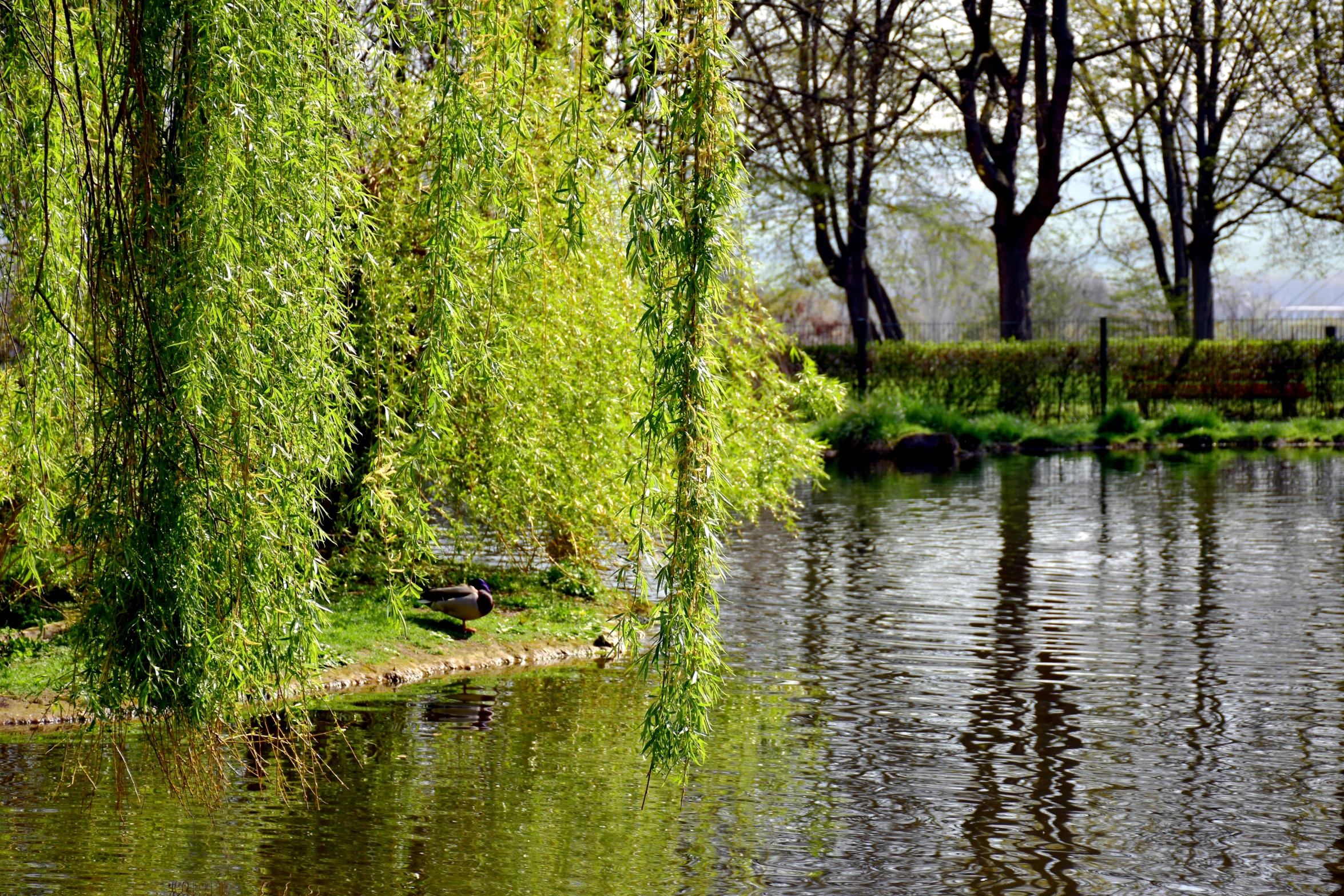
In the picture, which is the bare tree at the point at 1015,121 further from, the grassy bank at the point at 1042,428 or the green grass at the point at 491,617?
the green grass at the point at 491,617

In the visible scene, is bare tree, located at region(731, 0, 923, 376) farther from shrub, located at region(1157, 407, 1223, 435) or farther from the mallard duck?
shrub, located at region(1157, 407, 1223, 435)

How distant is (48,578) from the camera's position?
8.45 m

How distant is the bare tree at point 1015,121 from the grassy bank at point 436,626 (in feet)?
56.7

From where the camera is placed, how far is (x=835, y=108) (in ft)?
88.5

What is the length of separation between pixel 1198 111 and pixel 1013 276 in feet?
29.6

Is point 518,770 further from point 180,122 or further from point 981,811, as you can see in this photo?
point 180,122

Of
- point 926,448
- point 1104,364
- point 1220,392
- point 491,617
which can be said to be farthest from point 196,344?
point 1220,392

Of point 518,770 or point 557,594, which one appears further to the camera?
→ point 557,594

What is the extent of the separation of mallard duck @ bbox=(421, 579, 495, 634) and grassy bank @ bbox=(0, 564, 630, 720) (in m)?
0.18

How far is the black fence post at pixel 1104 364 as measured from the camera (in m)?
27.9

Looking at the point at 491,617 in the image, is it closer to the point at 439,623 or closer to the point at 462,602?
the point at 439,623

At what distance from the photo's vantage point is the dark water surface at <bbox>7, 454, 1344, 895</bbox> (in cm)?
541

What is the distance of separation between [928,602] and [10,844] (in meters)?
7.26

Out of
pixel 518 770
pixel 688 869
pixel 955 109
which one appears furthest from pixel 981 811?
pixel 955 109
